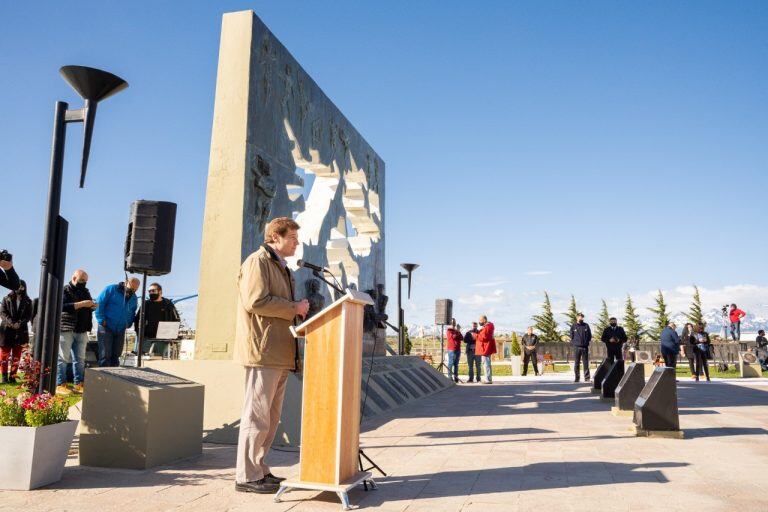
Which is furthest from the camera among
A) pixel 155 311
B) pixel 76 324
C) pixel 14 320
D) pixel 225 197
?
pixel 155 311

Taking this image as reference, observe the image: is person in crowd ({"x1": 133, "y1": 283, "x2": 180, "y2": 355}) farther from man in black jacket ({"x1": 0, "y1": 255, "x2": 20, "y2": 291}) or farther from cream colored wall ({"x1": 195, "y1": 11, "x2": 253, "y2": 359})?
man in black jacket ({"x1": 0, "y1": 255, "x2": 20, "y2": 291})

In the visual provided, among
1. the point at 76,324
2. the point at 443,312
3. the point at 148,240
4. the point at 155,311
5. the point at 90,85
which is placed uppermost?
the point at 90,85

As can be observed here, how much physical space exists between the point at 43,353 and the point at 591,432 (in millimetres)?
5486

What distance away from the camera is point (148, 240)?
23.4 ft

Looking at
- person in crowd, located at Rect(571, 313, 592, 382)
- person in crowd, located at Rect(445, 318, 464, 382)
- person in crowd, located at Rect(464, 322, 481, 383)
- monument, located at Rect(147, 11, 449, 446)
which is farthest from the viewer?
person in crowd, located at Rect(445, 318, 464, 382)

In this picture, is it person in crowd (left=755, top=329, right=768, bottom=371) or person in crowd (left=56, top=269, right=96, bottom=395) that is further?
person in crowd (left=755, top=329, right=768, bottom=371)

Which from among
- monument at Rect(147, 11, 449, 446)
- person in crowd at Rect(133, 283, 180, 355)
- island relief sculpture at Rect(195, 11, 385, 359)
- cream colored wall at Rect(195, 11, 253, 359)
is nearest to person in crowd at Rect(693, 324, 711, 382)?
monument at Rect(147, 11, 449, 446)

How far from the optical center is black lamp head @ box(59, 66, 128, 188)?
5.16 m

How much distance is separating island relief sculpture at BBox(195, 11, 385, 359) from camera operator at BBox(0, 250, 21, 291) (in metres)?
1.91

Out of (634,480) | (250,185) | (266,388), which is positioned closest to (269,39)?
(250,185)

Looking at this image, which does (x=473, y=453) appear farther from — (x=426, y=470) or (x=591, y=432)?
(x=591, y=432)

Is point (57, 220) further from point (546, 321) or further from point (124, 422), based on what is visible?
point (546, 321)

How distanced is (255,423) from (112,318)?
4746mm

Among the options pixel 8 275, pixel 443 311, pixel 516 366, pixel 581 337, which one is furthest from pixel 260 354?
pixel 516 366
